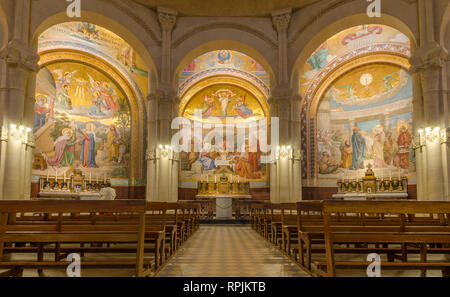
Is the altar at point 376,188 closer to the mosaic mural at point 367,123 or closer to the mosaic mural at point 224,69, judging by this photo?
the mosaic mural at point 367,123

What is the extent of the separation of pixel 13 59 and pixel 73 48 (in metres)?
8.18

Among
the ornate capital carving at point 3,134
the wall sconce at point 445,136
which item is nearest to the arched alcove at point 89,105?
the ornate capital carving at point 3,134

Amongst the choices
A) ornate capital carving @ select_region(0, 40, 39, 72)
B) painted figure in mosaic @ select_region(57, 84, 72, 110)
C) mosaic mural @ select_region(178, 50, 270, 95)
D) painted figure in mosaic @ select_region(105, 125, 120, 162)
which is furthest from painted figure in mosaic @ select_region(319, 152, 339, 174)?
ornate capital carving @ select_region(0, 40, 39, 72)

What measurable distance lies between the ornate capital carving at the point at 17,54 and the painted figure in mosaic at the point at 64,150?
7.82 m

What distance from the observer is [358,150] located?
20156 millimetres

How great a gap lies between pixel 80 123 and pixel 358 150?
50.5ft

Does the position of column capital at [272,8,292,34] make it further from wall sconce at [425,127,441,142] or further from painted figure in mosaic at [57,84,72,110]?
painted figure in mosaic at [57,84,72,110]

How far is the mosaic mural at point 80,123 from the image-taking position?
18125mm

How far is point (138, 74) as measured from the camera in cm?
2112

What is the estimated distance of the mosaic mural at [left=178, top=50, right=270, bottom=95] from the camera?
886 inches

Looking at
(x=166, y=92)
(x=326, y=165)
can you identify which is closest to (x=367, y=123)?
(x=326, y=165)

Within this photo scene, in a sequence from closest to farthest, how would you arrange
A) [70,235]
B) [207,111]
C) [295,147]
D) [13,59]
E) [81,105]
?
[70,235] → [13,59] → [295,147] → [81,105] → [207,111]
